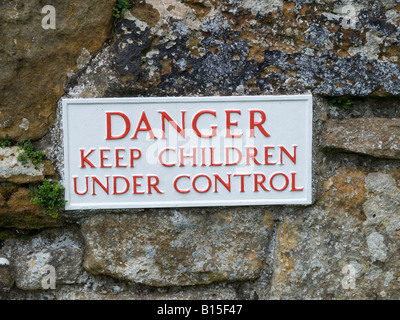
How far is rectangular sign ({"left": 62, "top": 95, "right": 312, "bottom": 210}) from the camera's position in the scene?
1564 mm

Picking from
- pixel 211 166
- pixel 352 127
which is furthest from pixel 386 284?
pixel 211 166

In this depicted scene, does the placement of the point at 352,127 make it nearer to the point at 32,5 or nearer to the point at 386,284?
the point at 386,284

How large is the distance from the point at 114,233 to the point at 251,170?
534mm

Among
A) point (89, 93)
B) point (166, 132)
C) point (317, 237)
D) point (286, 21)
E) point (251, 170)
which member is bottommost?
point (317, 237)

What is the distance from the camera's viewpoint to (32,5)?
58.1 inches

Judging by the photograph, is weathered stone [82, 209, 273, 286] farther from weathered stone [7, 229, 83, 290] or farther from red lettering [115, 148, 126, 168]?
red lettering [115, 148, 126, 168]

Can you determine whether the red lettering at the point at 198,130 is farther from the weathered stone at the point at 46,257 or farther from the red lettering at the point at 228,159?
the weathered stone at the point at 46,257

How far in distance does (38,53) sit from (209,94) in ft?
1.92

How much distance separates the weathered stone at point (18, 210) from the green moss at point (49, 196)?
2 cm

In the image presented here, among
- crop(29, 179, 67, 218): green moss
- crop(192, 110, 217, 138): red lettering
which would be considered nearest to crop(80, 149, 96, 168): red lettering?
crop(29, 179, 67, 218): green moss

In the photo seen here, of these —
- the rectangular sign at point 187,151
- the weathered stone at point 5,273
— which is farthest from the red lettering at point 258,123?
the weathered stone at point 5,273

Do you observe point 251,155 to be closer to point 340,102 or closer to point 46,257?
point 340,102

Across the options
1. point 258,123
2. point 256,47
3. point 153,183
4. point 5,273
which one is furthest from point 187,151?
point 5,273

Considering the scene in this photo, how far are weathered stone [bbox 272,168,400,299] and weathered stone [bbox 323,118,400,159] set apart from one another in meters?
0.09
